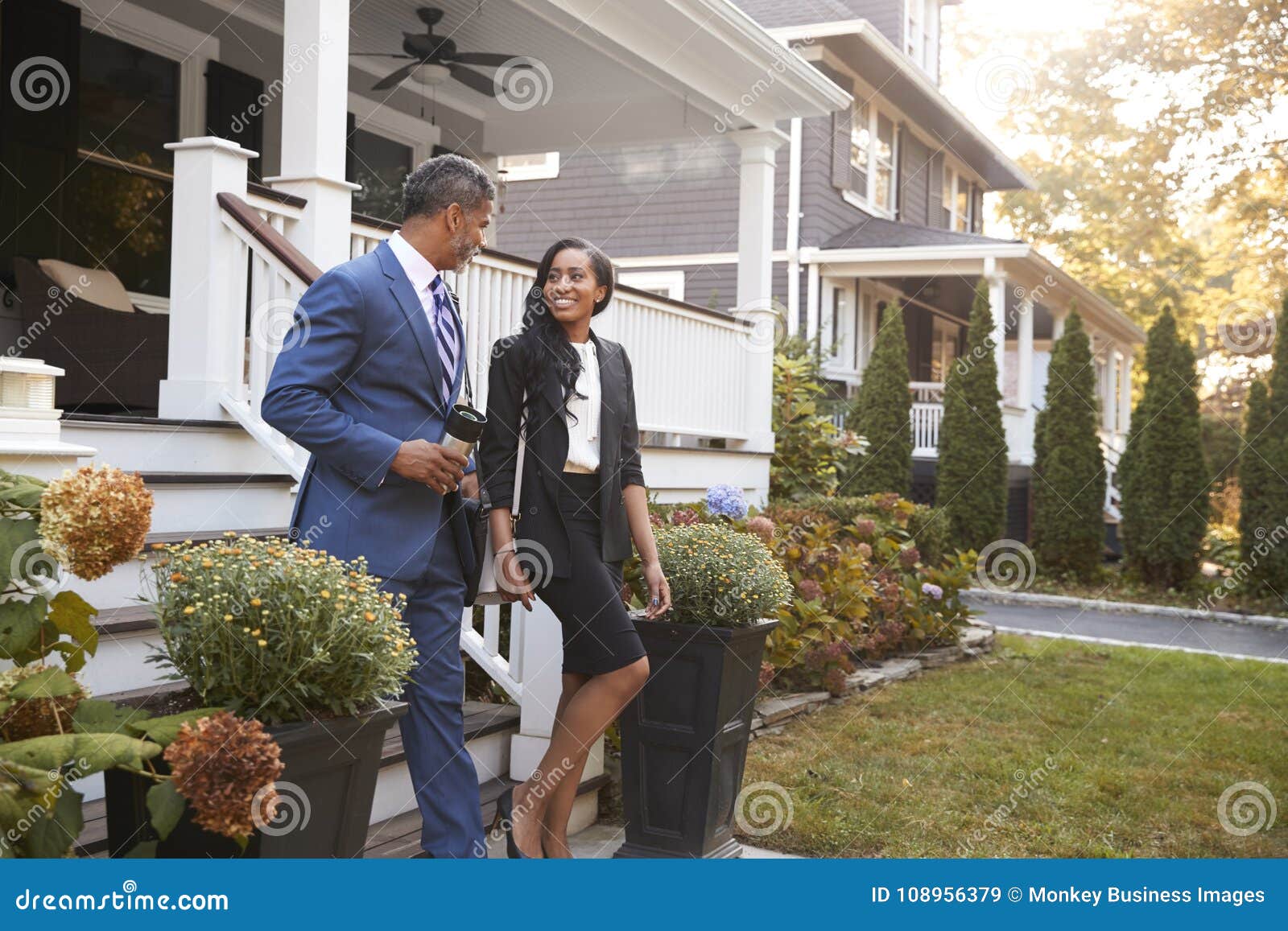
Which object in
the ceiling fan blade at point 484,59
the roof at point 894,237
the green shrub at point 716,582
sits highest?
the roof at point 894,237

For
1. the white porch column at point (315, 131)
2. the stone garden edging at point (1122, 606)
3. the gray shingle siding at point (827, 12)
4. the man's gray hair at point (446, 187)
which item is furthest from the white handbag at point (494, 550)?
the gray shingle siding at point (827, 12)

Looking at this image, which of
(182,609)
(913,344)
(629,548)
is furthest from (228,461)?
(913,344)

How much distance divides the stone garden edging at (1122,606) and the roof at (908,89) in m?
7.21

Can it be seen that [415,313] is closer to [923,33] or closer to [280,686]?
[280,686]

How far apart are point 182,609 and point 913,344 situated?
19835mm

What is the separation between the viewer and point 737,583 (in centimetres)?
410

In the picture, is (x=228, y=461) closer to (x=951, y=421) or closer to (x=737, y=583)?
(x=737, y=583)

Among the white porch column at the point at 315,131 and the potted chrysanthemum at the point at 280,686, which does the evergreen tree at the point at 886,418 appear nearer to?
the white porch column at the point at 315,131

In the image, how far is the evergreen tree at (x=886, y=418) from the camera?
1529cm

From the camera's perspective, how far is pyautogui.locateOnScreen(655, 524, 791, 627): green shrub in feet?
13.4

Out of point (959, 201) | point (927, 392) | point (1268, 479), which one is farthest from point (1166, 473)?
point (959, 201)

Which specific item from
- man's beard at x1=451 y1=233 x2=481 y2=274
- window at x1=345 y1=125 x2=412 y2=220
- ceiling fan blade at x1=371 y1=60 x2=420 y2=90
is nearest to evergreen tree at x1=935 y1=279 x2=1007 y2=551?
window at x1=345 y1=125 x2=412 y2=220

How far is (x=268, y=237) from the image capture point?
15.9 ft

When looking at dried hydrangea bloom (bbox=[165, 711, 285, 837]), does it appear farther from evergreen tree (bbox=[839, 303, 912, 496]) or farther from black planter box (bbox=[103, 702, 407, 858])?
evergreen tree (bbox=[839, 303, 912, 496])
